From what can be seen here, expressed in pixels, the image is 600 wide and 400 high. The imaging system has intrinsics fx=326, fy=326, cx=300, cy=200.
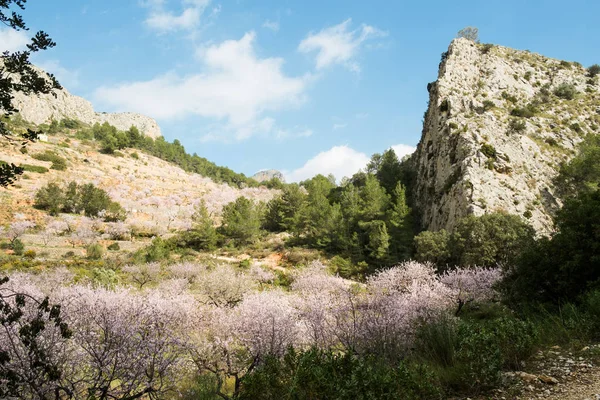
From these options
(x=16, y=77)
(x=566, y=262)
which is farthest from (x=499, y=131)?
(x=16, y=77)

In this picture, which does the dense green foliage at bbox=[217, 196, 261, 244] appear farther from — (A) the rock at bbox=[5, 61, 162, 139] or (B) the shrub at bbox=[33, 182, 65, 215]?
(A) the rock at bbox=[5, 61, 162, 139]

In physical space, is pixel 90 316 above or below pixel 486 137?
below

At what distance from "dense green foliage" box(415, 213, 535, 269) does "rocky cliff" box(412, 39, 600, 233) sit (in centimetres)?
423

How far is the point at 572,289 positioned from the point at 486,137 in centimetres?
3725

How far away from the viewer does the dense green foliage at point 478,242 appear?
3045 cm

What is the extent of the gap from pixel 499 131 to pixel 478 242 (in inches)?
911

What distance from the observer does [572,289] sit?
12500mm

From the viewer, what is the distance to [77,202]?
60.5 meters

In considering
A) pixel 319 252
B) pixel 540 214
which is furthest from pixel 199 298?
pixel 540 214

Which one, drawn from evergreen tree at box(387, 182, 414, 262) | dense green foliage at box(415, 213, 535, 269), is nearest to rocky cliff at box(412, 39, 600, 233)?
evergreen tree at box(387, 182, 414, 262)

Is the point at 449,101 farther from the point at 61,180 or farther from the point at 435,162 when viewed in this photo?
the point at 61,180

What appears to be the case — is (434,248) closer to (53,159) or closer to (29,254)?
(29,254)

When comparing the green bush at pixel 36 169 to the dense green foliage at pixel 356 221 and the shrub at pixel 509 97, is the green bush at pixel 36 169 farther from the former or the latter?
the shrub at pixel 509 97

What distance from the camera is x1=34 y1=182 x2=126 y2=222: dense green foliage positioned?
58.4m
